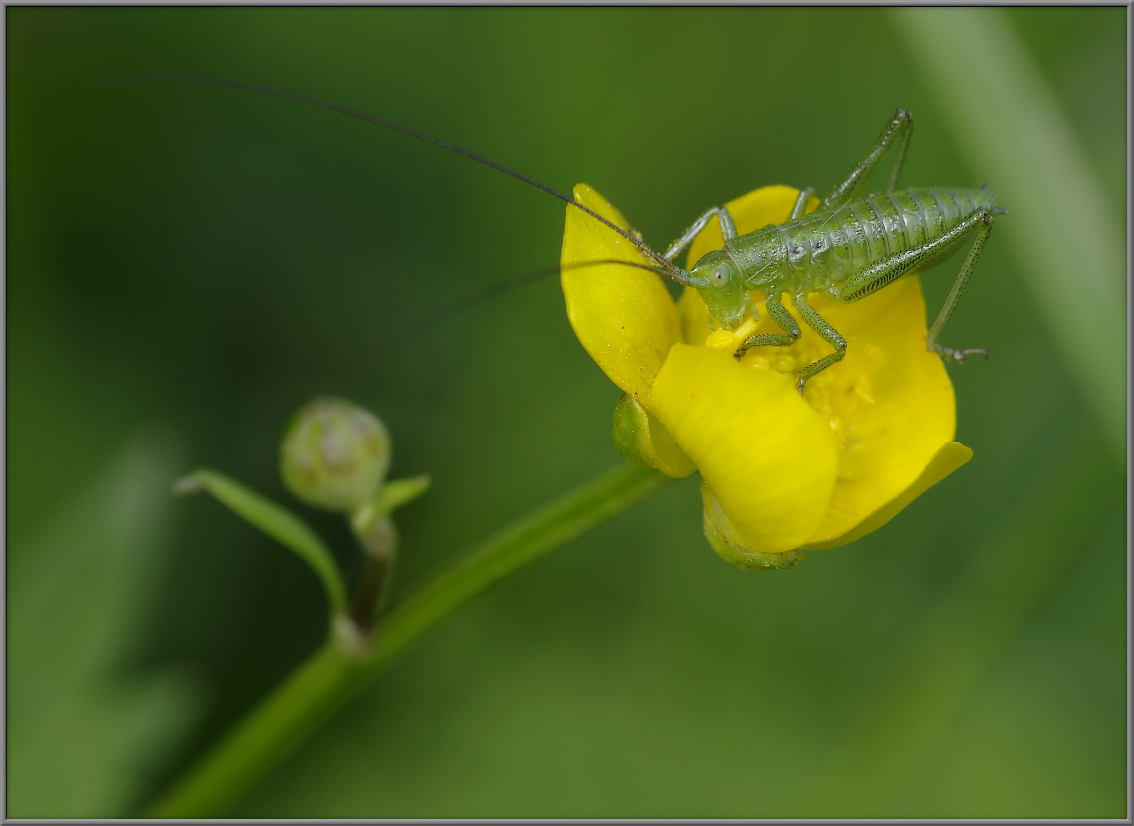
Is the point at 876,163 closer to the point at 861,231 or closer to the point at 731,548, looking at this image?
the point at 861,231

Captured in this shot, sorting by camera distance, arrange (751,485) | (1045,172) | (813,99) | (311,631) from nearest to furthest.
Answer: (751,485)
(1045,172)
(311,631)
(813,99)

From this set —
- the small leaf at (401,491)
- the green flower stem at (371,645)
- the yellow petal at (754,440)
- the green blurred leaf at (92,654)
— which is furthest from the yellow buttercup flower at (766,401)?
the green blurred leaf at (92,654)

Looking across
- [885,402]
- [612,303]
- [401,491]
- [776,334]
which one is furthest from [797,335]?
[401,491]

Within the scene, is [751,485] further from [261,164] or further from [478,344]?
[261,164]

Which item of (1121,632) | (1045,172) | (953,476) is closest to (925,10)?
(1045,172)

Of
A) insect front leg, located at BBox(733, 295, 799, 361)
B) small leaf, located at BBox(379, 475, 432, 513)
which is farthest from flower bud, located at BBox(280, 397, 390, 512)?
insect front leg, located at BBox(733, 295, 799, 361)

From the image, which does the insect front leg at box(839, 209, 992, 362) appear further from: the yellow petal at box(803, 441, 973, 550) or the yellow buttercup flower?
the yellow petal at box(803, 441, 973, 550)

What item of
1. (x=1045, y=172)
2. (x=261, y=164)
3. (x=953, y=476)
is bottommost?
(x=953, y=476)
